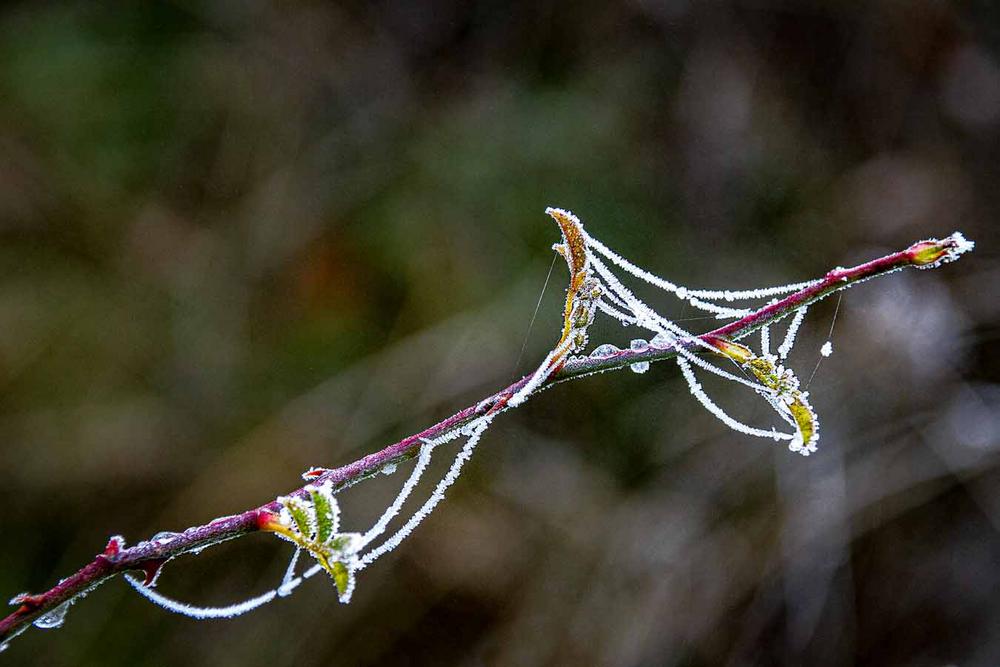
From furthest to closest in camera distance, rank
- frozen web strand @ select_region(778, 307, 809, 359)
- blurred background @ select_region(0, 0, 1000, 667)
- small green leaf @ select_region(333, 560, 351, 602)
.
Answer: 1. blurred background @ select_region(0, 0, 1000, 667)
2. frozen web strand @ select_region(778, 307, 809, 359)
3. small green leaf @ select_region(333, 560, 351, 602)

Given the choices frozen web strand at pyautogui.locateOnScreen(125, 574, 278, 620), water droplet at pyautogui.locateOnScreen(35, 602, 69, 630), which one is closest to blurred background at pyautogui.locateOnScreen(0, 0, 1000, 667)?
frozen web strand at pyautogui.locateOnScreen(125, 574, 278, 620)

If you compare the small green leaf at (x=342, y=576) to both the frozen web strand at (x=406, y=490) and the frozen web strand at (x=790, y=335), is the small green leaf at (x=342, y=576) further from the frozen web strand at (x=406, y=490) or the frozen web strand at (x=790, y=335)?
the frozen web strand at (x=790, y=335)

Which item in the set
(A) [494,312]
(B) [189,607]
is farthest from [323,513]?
(A) [494,312]

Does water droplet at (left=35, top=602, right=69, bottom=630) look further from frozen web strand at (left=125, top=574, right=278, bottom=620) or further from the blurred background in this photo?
the blurred background

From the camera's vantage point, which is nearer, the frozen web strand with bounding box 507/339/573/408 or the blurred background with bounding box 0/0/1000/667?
the frozen web strand with bounding box 507/339/573/408

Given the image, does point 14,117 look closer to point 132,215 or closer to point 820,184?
point 132,215

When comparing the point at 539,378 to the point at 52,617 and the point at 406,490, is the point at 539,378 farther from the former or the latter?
the point at 52,617
